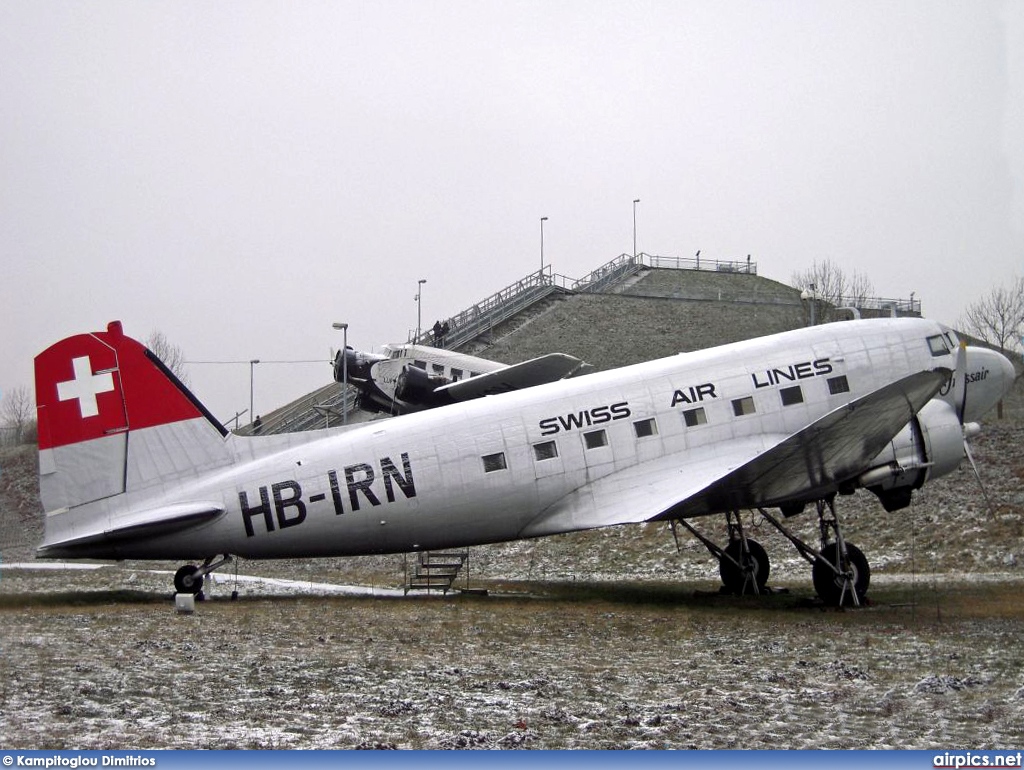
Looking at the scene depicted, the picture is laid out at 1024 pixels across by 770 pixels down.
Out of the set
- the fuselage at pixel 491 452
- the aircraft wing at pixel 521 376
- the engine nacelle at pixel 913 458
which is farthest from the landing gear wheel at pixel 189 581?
the aircraft wing at pixel 521 376

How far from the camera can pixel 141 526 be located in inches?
644

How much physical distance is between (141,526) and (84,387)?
251 centimetres

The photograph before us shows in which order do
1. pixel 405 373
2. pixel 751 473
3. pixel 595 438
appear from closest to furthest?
pixel 751 473, pixel 595 438, pixel 405 373

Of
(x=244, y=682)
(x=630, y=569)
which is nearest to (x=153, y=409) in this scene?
(x=244, y=682)

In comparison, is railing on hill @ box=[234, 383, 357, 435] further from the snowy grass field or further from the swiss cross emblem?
the snowy grass field

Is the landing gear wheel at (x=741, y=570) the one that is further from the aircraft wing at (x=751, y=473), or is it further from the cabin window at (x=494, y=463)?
the cabin window at (x=494, y=463)

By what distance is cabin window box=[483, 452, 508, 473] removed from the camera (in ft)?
57.9

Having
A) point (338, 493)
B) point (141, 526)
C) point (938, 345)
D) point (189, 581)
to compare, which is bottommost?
point (189, 581)

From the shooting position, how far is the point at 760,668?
36.3 feet

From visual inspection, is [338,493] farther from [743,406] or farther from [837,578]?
[837,578]

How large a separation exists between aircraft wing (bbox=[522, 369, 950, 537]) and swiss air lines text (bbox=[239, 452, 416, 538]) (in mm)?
2437

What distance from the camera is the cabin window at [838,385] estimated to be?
62.8 feet

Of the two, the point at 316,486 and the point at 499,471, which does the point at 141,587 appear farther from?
the point at 499,471

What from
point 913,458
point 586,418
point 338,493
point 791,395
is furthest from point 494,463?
point 913,458
